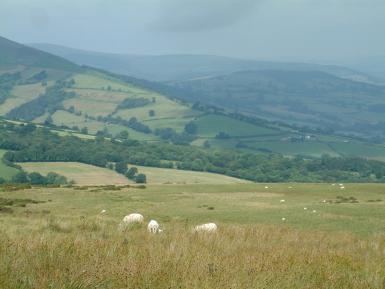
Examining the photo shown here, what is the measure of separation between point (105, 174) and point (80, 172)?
5.14 m

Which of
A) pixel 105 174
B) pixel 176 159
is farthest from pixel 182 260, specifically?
pixel 176 159

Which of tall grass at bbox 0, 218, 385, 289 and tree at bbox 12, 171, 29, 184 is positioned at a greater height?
tall grass at bbox 0, 218, 385, 289

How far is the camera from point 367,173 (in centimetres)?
14262

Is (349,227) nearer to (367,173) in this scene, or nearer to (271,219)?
(271,219)

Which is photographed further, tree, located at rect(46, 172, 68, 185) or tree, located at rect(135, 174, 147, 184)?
tree, located at rect(135, 174, 147, 184)

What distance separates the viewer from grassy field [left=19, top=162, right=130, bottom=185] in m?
106

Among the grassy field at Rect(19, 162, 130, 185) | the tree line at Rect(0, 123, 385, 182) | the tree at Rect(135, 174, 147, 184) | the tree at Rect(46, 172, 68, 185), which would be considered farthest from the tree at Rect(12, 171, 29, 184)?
the tree at Rect(135, 174, 147, 184)

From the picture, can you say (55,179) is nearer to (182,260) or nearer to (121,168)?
(121,168)

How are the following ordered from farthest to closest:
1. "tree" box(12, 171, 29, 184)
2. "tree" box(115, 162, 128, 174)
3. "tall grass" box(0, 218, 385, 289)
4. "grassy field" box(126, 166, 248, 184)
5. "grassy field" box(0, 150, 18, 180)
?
"tree" box(115, 162, 128, 174), "grassy field" box(126, 166, 248, 184), "grassy field" box(0, 150, 18, 180), "tree" box(12, 171, 29, 184), "tall grass" box(0, 218, 385, 289)

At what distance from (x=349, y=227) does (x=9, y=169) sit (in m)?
94.2

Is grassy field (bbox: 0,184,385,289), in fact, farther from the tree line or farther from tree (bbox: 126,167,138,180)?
the tree line

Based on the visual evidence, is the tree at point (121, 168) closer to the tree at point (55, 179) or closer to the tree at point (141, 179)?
the tree at point (141, 179)

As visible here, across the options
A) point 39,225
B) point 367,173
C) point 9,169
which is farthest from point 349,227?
point 367,173

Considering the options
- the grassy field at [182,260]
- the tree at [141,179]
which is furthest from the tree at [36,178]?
the grassy field at [182,260]
